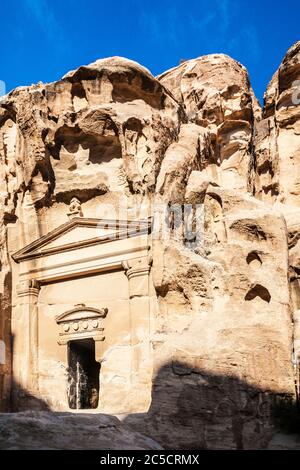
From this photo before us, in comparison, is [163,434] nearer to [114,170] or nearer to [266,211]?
[266,211]

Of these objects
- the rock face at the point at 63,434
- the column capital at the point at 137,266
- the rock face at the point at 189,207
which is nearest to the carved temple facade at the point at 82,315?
the column capital at the point at 137,266

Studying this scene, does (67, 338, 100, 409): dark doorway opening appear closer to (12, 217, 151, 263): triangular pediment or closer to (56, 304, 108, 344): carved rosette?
(56, 304, 108, 344): carved rosette

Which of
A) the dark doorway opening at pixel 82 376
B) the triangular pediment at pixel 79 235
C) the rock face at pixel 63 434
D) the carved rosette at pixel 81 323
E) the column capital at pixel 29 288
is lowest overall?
the rock face at pixel 63 434

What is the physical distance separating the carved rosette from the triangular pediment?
1.65 metres

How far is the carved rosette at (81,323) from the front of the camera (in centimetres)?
1386

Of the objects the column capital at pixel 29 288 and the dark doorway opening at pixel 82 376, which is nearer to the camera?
the dark doorway opening at pixel 82 376

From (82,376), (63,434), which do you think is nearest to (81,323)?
(82,376)

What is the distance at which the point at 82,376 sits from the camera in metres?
14.8

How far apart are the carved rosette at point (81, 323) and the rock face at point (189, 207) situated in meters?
1.18

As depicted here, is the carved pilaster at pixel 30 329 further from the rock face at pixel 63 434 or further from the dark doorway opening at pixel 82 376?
the rock face at pixel 63 434

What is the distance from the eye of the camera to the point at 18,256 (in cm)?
1541

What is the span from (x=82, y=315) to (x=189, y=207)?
13.3 ft

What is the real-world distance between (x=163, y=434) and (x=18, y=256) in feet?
25.6
